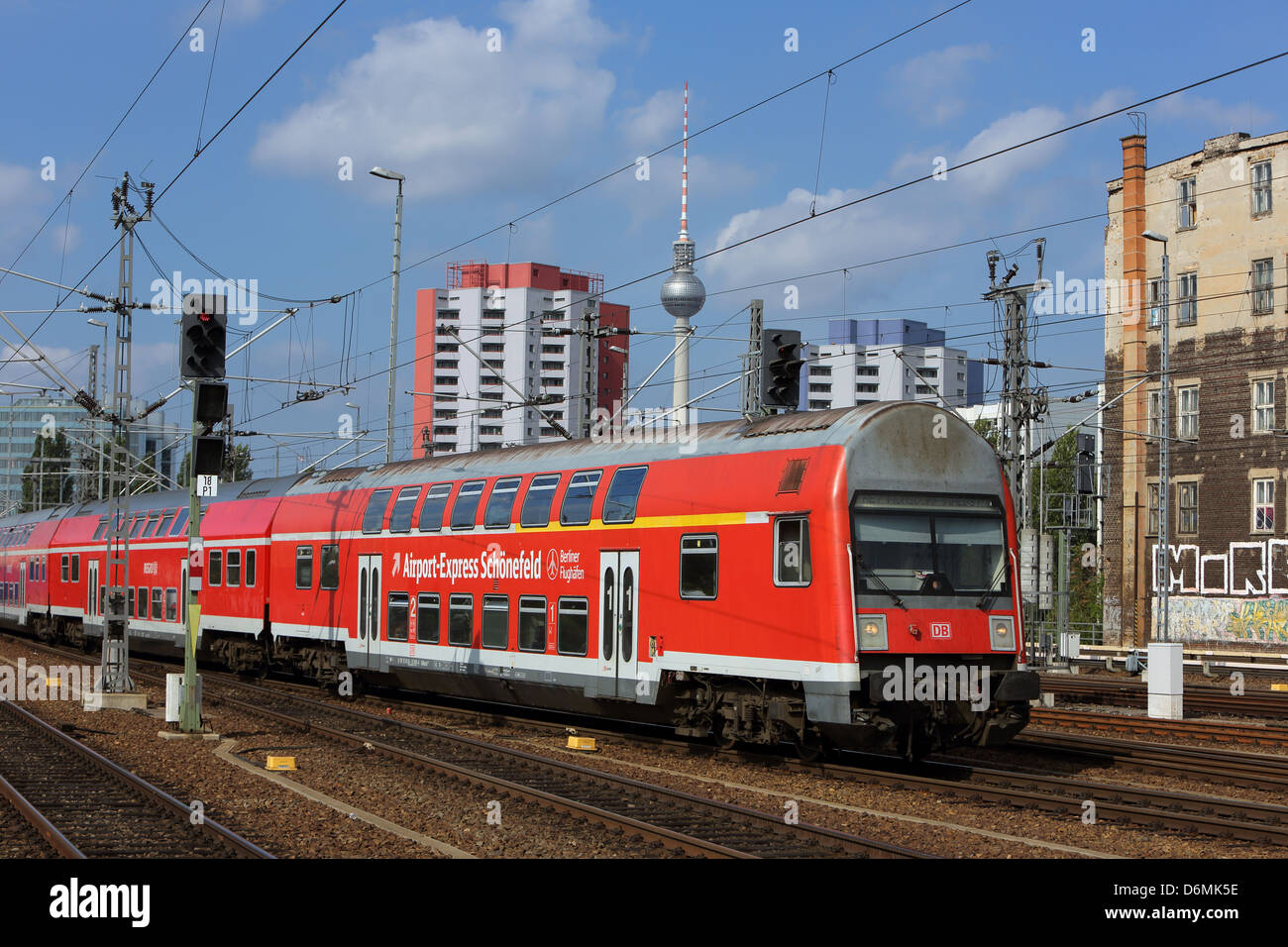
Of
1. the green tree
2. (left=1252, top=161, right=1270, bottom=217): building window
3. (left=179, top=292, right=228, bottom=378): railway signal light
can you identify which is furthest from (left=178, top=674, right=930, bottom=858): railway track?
the green tree

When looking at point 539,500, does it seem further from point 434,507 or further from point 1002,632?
point 1002,632

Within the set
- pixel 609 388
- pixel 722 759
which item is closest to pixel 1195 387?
pixel 722 759

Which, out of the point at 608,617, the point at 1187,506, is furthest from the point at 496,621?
the point at 1187,506

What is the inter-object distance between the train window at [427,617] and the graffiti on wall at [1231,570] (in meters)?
28.7

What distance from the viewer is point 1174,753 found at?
1775 cm

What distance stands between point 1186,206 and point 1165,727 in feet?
101

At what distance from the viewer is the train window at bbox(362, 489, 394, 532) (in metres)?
23.9

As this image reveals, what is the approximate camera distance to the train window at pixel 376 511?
78.3 ft

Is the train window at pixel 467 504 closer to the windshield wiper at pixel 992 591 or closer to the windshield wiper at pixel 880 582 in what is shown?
the windshield wiper at pixel 880 582

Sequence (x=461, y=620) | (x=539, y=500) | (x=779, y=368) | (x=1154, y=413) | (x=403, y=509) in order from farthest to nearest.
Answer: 1. (x=1154, y=413)
2. (x=403, y=509)
3. (x=461, y=620)
4. (x=779, y=368)
5. (x=539, y=500)

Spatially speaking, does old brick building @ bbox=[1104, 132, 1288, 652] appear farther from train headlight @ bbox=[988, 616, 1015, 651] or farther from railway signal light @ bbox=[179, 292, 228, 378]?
railway signal light @ bbox=[179, 292, 228, 378]

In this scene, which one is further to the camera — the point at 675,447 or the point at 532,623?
the point at 532,623

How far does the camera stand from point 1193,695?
27.0 m
